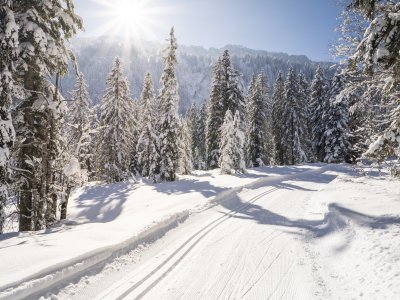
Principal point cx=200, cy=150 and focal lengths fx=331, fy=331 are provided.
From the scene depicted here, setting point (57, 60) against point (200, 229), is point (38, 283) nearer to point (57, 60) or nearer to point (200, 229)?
point (200, 229)

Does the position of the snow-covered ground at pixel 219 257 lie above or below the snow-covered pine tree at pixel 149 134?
below

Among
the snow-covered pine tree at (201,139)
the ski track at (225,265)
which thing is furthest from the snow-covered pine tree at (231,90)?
the snow-covered pine tree at (201,139)

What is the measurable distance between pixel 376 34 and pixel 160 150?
22724mm

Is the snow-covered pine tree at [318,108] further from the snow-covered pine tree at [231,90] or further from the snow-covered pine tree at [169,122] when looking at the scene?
the snow-covered pine tree at [169,122]

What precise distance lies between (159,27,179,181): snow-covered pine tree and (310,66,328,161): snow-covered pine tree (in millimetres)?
30935

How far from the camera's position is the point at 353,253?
7.80 meters

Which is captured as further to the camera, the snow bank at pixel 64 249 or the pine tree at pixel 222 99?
the pine tree at pixel 222 99

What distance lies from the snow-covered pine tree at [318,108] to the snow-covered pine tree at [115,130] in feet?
102

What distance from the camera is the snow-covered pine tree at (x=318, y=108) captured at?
52.5 m

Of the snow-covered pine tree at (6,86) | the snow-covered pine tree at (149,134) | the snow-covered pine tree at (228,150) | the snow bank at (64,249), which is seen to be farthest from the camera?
the snow-covered pine tree at (149,134)

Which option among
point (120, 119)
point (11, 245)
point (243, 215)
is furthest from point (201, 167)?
point (11, 245)

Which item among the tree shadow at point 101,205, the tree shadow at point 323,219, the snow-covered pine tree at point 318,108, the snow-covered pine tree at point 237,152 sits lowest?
the tree shadow at point 101,205

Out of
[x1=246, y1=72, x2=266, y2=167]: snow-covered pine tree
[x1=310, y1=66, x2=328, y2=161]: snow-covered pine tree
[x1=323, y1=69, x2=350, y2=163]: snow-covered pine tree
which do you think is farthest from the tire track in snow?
[x1=310, y1=66, x2=328, y2=161]: snow-covered pine tree

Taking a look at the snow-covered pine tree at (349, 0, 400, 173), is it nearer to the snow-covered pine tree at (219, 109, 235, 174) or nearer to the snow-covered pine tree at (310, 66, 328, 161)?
the snow-covered pine tree at (219, 109, 235, 174)
